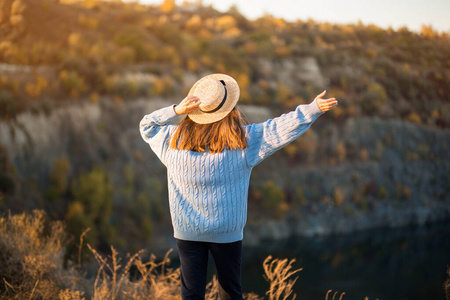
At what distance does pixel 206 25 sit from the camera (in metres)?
28.5

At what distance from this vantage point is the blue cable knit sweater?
91.4 inches

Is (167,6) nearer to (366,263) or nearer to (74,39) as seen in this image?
(74,39)

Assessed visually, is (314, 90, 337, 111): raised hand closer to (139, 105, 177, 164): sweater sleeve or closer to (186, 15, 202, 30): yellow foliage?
(139, 105, 177, 164): sweater sleeve

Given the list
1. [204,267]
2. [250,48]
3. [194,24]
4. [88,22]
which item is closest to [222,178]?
[204,267]

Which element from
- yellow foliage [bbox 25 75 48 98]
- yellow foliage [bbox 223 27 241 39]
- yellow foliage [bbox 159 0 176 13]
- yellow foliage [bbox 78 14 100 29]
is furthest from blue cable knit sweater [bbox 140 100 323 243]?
yellow foliage [bbox 159 0 176 13]

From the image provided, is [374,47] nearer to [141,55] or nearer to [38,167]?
[141,55]

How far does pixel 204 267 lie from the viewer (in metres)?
2.48

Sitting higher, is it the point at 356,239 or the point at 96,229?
the point at 96,229

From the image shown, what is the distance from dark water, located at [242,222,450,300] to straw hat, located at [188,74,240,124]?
7.81m

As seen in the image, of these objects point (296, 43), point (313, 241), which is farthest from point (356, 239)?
point (296, 43)

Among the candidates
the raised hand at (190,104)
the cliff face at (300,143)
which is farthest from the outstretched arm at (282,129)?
the cliff face at (300,143)

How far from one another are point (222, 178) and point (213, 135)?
231mm

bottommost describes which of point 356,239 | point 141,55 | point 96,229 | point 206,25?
point 356,239

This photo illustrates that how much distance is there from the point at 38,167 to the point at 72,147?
1537 mm
